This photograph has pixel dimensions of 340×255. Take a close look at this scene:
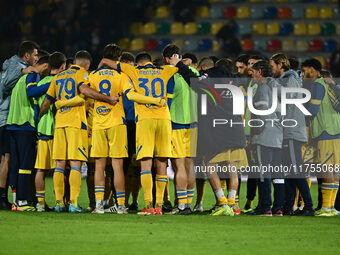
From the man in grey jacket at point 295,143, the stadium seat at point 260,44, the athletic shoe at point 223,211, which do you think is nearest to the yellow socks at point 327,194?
the man in grey jacket at point 295,143

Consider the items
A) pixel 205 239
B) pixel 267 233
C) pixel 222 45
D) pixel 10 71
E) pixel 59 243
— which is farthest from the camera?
pixel 222 45

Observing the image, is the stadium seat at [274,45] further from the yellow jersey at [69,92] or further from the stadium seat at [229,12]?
the yellow jersey at [69,92]

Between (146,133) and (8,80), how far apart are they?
2.24 metres

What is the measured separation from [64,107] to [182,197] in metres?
1.92

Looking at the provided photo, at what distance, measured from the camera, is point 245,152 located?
30.6ft

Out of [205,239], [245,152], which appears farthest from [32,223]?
[245,152]

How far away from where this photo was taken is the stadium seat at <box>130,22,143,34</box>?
21.0 metres

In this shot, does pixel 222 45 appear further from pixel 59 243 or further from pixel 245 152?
pixel 59 243

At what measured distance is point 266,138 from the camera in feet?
28.9

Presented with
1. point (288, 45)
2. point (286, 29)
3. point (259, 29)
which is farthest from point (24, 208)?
point (286, 29)

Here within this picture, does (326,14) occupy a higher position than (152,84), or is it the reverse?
(326,14)

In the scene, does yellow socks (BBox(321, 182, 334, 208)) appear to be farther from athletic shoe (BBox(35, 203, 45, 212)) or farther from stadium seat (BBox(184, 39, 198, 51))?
stadium seat (BBox(184, 39, 198, 51))

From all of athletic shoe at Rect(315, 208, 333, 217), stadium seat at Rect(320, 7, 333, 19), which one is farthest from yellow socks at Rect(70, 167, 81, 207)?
stadium seat at Rect(320, 7, 333, 19)

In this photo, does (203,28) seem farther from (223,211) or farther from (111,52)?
(223,211)
